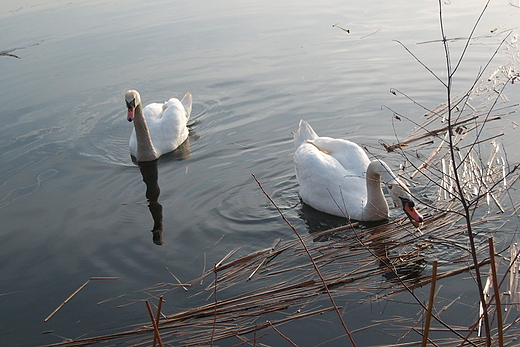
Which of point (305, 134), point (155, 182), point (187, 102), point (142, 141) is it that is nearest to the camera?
point (305, 134)

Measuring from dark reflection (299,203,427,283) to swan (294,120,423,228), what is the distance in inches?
3.9

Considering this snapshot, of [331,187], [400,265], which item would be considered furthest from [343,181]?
[400,265]

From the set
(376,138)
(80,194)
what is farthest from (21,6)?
(376,138)

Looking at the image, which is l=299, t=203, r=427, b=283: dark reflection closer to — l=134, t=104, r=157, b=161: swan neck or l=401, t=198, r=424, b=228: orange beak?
l=401, t=198, r=424, b=228: orange beak

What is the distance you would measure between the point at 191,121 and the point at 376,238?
21.3 feet

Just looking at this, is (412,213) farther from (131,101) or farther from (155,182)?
(131,101)

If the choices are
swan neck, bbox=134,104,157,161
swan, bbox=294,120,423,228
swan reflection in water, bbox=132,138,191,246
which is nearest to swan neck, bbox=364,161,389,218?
swan, bbox=294,120,423,228

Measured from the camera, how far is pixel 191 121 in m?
11.7

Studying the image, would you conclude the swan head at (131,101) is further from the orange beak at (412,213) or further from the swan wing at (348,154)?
the orange beak at (412,213)

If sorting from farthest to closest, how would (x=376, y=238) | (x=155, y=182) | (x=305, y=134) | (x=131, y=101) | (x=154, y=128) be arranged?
(x=154, y=128)
(x=131, y=101)
(x=155, y=182)
(x=305, y=134)
(x=376, y=238)

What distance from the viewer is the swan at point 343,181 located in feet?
21.7

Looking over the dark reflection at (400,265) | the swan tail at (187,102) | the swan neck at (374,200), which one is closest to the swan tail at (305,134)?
the swan neck at (374,200)

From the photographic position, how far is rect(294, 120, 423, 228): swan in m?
6.61

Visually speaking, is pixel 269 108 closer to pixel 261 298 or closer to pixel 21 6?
pixel 261 298
